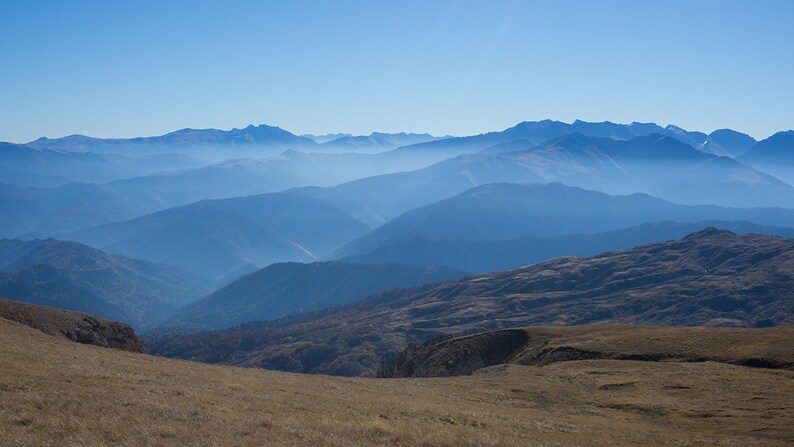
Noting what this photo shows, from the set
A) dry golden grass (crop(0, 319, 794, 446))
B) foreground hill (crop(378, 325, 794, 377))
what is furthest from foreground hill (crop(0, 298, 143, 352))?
foreground hill (crop(378, 325, 794, 377))

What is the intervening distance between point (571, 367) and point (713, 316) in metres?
159

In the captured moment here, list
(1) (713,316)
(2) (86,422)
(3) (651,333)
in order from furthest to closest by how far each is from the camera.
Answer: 1. (1) (713,316)
2. (3) (651,333)
3. (2) (86,422)

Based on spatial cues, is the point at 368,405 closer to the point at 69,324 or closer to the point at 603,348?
the point at 69,324

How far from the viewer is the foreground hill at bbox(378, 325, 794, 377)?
186 feet

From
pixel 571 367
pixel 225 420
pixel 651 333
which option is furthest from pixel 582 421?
pixel 651 333

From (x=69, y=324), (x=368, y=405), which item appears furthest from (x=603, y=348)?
(x=69, y=324)

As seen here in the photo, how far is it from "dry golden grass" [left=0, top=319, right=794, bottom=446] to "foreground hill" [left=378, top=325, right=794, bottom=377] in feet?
14.5

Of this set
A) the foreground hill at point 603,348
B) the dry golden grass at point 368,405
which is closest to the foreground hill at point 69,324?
the dry golden grass at point 368,405

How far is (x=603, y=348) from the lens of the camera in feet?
218

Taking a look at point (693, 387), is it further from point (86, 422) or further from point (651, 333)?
point (86, 422)

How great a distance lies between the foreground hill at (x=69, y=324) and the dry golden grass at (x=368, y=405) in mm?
6933

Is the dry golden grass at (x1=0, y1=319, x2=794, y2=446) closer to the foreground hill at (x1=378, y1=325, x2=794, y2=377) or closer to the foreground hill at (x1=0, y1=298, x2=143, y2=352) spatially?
the foreground hill at (x1=378, y1=325, x2=794, y2=377)

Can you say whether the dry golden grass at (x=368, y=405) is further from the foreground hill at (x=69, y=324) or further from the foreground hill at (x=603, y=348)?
the foreground hill at (x=69, y=324)

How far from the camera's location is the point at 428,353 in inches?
3319
